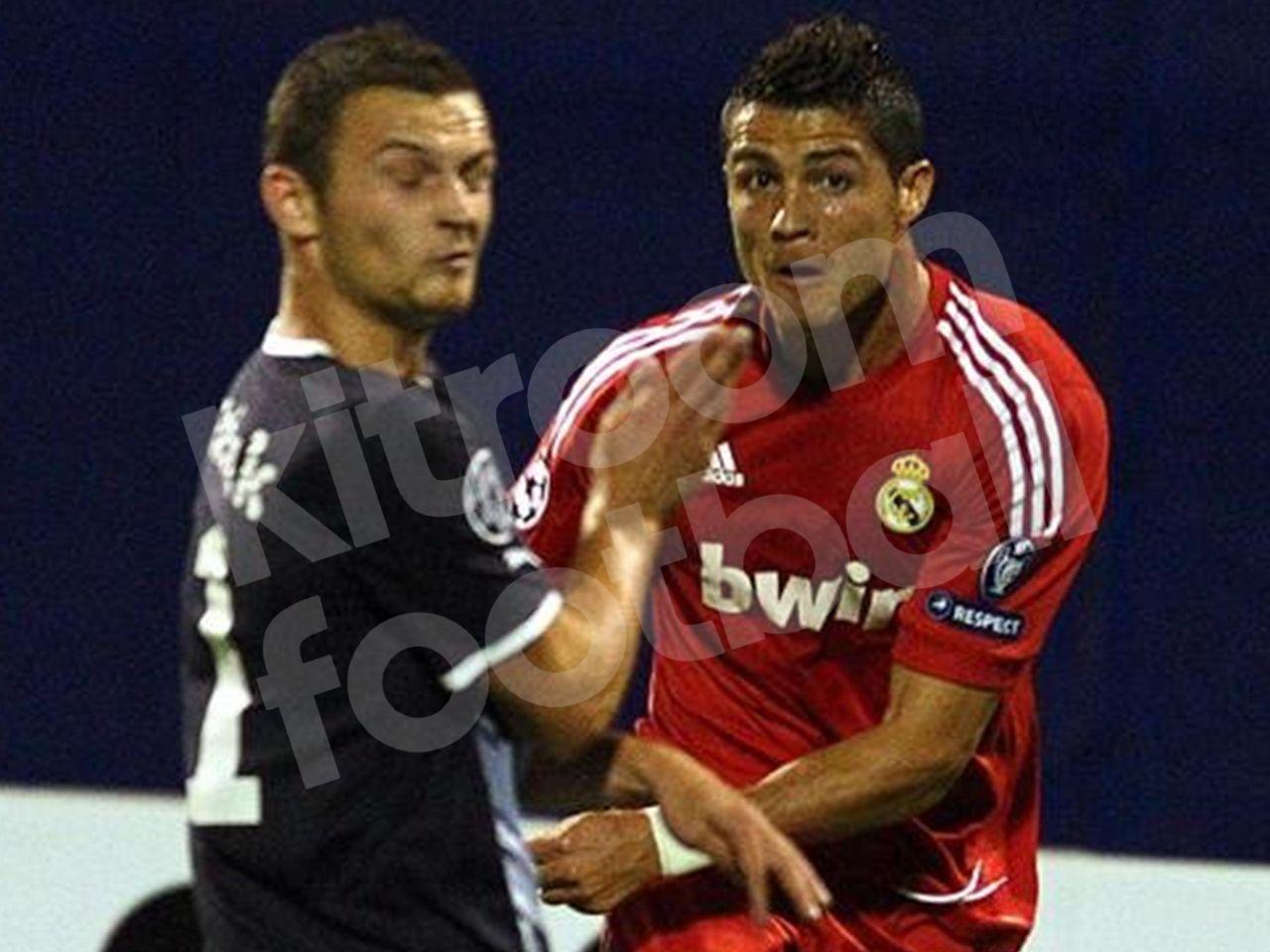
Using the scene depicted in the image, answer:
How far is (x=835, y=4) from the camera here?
443 cm

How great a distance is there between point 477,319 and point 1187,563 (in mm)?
1053

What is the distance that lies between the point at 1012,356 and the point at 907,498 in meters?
0.20

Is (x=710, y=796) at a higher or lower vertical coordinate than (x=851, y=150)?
lower

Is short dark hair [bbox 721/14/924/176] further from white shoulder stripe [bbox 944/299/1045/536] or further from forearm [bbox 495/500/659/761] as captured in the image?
forearm [bbox 495/500/659/761]

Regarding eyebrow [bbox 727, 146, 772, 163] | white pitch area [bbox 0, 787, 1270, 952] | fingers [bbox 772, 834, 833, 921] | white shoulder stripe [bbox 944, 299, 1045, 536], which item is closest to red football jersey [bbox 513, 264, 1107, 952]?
white shoulder stripe [bbox 944, 299, 1045, 536]

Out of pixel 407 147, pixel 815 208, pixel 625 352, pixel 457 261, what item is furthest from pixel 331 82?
pixel 625 352

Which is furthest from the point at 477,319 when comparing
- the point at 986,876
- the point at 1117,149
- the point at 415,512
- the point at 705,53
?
the point at 415,512

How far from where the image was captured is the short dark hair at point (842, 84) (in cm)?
359

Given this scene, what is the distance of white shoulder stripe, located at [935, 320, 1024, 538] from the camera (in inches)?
142

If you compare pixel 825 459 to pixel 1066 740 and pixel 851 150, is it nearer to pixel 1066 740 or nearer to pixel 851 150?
pixel 851 150

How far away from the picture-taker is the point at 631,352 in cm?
374

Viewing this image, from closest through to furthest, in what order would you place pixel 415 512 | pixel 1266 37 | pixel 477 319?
pixel 415 512 → pixel 1266 37 → pixel 477 319

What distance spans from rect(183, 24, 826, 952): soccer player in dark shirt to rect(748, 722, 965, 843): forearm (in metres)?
0.70

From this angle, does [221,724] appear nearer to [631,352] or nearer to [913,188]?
[631,352]
